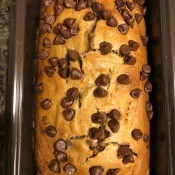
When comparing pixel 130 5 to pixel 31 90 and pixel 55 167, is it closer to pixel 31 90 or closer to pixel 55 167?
pixel 31 90

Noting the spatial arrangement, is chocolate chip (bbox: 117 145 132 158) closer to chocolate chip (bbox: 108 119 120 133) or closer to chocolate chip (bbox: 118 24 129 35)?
chocolate chip (bbox: 108 119 120 133)

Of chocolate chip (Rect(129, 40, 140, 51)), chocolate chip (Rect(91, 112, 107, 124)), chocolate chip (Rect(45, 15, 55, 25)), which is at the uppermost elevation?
chocolate chip (Rect(45, 15, 55, 25))

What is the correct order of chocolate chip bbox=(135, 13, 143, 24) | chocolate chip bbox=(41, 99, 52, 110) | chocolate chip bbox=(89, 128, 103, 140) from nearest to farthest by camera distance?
chocolate chip bbox=(89, 128, 103, 140) < chocolate chip bbox=(41, 99, 52, 110) < chocolate chip bbox=(135, 13, 143, 24)

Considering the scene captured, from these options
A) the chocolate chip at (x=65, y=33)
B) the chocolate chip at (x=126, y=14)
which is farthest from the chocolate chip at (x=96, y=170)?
the chocolate chip at (x=126, y=14)

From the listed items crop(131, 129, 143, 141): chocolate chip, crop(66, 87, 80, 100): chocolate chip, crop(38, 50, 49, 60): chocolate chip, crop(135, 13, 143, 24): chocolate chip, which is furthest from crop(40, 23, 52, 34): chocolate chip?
crop(131, 129, 143, 141): chocolate chip

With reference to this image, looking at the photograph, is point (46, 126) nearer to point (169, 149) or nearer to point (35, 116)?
point (35, 116)

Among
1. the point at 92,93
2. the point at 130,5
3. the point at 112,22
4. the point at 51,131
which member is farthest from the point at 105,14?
the point at 51,131
